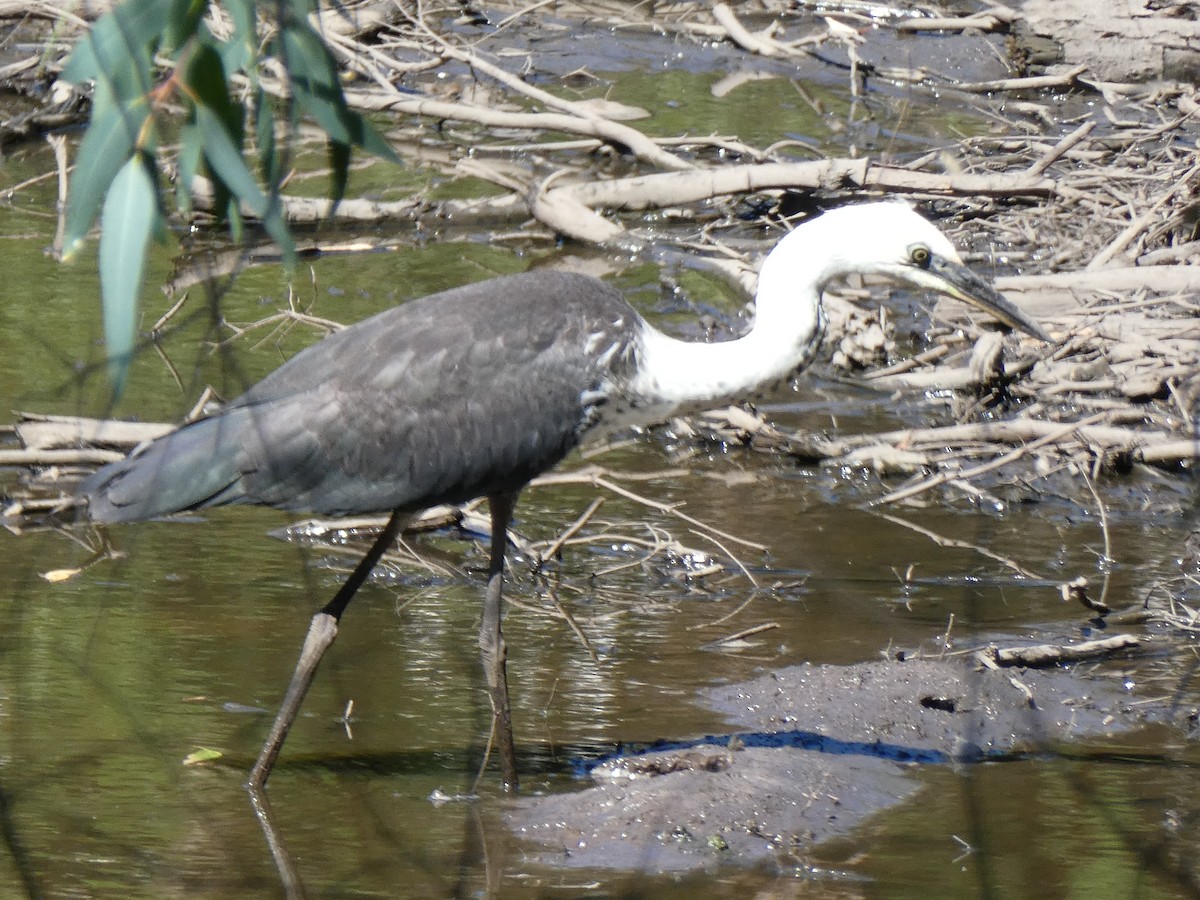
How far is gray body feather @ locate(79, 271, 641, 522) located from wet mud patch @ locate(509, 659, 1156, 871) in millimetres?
978

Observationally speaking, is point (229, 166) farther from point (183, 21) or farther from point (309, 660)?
point (309, 660)

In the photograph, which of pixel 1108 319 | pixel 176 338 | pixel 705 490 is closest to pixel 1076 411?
pixel 1108 319

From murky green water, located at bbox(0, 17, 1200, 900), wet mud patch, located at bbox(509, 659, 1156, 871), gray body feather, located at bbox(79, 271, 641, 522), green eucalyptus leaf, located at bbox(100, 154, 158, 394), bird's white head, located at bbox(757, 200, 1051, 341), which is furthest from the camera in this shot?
bird's white head, located at bbox(757, 200, 1051, 341)

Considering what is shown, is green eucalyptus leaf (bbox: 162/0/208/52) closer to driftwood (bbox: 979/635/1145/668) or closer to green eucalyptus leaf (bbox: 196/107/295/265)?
green eucalyptus leaf (bbox: 196/107/295/265)

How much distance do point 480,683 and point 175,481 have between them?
1.33m

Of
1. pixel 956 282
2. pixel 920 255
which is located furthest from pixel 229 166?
pixel 956 282

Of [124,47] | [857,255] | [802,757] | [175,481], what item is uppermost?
[124,47]

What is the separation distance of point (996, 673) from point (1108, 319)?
3.05m

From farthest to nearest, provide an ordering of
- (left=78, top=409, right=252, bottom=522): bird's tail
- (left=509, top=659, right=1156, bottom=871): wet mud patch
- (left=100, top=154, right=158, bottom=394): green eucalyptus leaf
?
1. (left=78, top=409, right=252, bottom=522): bird's tail
2. (left=509, top=659, right=1156, bottom=871): wet mud patch
3. (left=100, top=154, right=158, bottom=394): green eucalyptus leaf

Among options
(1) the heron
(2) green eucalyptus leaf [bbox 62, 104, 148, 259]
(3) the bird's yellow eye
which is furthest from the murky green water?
(3) the bird's yellow eye

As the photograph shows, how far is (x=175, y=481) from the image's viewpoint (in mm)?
4766

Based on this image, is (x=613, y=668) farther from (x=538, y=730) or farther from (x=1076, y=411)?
(x=1076, y=411)

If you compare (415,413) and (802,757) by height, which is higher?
(415,413)

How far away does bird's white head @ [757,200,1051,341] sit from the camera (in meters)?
5.12
